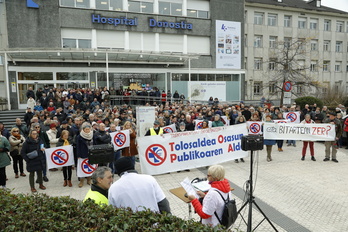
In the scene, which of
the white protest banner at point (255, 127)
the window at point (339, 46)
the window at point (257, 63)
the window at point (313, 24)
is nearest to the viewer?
the white protest banner at point (255, 127)

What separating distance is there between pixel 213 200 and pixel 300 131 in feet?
28.7

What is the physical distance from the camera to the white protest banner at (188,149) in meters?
8.54

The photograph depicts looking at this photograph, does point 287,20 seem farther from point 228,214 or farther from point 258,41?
point 228,214

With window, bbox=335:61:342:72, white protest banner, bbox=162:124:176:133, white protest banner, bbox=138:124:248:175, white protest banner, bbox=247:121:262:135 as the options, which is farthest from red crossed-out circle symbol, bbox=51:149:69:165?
window, bbox=335:61:342:72

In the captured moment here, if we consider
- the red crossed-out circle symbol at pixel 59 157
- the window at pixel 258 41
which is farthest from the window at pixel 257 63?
the red crossed-out circle symbol at pixel 59 157

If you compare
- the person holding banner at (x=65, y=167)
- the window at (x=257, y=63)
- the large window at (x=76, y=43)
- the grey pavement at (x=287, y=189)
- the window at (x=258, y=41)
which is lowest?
the grey pavement at (x=287, y=189)

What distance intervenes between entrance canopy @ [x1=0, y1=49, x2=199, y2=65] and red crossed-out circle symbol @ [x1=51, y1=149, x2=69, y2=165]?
13.9 m

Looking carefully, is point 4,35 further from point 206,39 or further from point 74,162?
point 74,162

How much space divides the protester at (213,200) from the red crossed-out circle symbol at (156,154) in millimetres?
4552

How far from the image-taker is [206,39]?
30.8 metres

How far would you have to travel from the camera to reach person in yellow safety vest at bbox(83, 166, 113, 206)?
3.50m

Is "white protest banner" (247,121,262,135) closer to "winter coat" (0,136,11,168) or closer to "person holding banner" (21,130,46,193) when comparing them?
"person holding banner" (21,130,46,193)

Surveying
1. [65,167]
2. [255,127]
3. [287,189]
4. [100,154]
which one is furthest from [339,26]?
[100,154]

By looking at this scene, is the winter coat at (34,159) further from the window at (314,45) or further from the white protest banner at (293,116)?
the window at (314,45)
